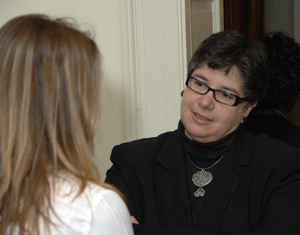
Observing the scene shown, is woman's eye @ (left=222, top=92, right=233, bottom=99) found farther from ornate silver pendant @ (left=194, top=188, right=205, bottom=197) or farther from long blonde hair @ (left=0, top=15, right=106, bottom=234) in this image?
long blonde hair @ (left=0, top=15, right=106, bottom=234)

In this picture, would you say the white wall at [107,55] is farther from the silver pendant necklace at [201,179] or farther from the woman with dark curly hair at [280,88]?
the woman with dark curly hair at [280,88]

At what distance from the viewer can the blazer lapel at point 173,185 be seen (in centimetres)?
171

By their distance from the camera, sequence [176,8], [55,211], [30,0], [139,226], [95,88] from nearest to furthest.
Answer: [55,211]
[95,88]
[139,226]
[30,0]
[176,8]

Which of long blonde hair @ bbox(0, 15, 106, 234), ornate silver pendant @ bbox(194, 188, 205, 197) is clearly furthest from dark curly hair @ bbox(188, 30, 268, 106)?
long blonde hair @ bbox(0, 15, 106, 234)

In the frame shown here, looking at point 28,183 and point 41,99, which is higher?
point 41,99

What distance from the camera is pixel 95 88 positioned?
1.00 meters

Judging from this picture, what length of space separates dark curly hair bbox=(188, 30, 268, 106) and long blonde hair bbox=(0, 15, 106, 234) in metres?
0.93

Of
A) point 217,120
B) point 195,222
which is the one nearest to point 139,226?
point 195,222

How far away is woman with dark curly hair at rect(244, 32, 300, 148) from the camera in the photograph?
2182 millimetres

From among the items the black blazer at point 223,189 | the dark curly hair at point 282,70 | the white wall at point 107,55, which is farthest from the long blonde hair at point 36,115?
the dark curly hair at point 282,70

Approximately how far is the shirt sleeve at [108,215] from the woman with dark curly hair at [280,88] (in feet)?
4.86

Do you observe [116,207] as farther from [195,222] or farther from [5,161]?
[195,222]

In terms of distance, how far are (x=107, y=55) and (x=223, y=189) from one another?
957 mm

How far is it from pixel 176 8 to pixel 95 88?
1.38m
